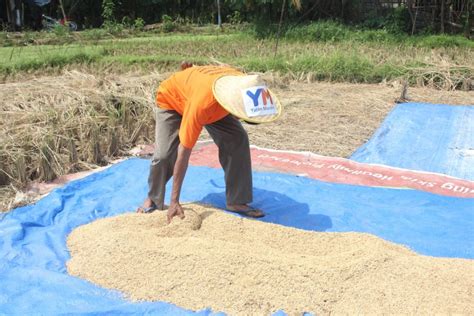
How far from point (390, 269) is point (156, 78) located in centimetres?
407

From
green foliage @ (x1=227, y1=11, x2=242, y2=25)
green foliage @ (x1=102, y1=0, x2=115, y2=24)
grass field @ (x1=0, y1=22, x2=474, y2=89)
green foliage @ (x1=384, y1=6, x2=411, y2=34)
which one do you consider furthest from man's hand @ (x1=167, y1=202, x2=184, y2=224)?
green foliage @ (x1=102, y1=0, x2=115, y2=24)

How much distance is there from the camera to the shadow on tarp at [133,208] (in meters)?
2.13

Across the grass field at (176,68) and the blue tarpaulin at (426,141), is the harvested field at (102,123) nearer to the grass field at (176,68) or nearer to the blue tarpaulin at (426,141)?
the grass field at (176,68)

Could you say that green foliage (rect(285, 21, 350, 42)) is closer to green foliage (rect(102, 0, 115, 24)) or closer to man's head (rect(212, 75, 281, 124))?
green foliage (rect(102, 0, 115, 24))

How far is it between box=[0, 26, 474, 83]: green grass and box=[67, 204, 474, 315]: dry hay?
16.0 ft

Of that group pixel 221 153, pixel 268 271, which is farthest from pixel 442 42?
pixel 268 271

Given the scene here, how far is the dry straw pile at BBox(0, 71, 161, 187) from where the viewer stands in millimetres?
3540

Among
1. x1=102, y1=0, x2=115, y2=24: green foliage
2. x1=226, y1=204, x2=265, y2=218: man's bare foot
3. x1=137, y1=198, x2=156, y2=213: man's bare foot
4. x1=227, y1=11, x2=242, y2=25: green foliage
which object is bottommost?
x1=226, y1=204, x2=265, y2=218: man's bare foot

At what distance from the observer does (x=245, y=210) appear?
9.73 feet

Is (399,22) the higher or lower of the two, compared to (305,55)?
Answer: higher

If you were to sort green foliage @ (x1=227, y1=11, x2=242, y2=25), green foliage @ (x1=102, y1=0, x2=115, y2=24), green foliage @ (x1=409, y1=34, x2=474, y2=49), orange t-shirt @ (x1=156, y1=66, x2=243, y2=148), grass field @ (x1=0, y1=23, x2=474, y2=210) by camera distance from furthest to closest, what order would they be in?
green foliage @ (x1=102, y1=0, x2=115, y2=24) < green foliage @ (x1=227, y1=11, x2=242, y2=25) < green foliage @ (x1=409, y1=34, x2=474, y2=49) < grass field @ (x1=0, y1=23, x2=474, y2=210) < orange t-shirt @ (x1=156, y1=66, x2=243, y2=148)

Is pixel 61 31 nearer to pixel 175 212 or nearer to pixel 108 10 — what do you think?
pixel 108 10

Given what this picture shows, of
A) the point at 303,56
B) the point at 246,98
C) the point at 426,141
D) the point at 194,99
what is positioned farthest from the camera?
the point at 303,56

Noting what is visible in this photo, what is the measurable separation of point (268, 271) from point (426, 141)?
2751 mm
